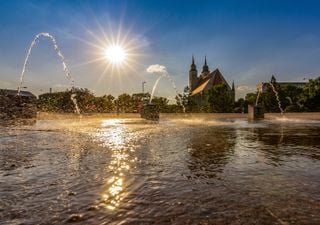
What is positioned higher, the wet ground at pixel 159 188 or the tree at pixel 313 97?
the tree at pixel 313 97

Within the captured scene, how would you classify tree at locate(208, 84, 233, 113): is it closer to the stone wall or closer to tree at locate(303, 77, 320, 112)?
tree at locate(303, 77, 320, 112)

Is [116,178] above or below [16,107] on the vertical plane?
below

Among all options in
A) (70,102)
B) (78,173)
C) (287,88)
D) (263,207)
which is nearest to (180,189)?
(263,207)

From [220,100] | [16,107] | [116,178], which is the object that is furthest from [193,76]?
[116,178]

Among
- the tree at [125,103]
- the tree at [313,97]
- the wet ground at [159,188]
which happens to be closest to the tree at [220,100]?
the tree at [313,97]

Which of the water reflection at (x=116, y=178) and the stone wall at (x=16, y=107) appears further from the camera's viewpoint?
the stone wall at (x=16, y=107)

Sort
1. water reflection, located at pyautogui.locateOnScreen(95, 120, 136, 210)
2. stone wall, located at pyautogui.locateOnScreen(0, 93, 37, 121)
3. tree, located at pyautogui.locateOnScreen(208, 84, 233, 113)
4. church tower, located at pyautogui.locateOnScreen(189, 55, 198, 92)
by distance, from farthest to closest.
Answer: church tower, located at pyautogui.locateOnScreen(189, 55, 198, 92)
tree, located at pyautogui.locateOnScreen(208, 84, 233, 113)
stone wall, located at pyautogui.locateOnScreen(0, 93, 37, 121)
water reflection, located at pyautogui.locateOnScreen(95, 120, 136, 210)

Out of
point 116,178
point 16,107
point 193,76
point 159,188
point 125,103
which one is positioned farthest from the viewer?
point 193,76

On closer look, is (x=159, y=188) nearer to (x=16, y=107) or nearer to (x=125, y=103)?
(x=16, y=107)

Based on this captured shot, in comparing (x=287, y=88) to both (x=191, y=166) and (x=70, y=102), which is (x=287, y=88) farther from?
(x=191, y=166)

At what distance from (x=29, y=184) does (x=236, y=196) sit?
213cm

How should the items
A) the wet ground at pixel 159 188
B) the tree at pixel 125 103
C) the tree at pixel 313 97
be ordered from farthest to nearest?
the tree at pixel 313 97, the tree at pixel 125 103, the wet ground at pixel 159 188

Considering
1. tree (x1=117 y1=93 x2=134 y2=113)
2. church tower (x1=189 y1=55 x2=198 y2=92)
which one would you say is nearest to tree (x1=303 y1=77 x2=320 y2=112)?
tree (x1=117 y1=93 x2=134 y2=113)

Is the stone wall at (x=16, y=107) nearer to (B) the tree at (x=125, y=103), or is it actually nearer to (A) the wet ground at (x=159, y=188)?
(A) the wet ground at (x=159, y=188)
